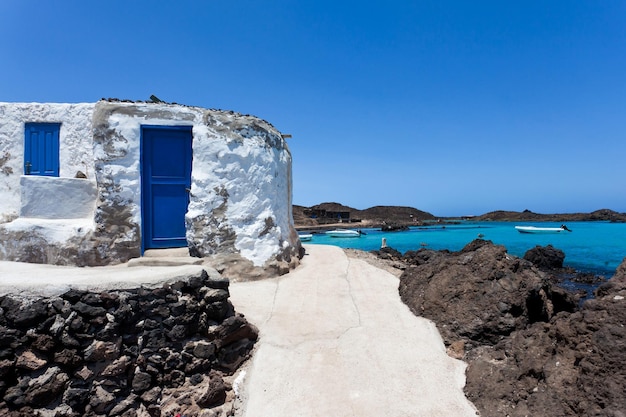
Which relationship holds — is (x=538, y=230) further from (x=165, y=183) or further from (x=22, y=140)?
(x=22, y=140)

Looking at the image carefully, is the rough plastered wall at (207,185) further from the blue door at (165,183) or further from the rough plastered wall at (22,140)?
the rough plastered wall at (22,140)

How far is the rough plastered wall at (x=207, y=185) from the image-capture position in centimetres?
815

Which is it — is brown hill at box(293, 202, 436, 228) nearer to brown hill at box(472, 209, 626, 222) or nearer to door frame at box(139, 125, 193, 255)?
brown hill at box(472, 209, 626, 222)

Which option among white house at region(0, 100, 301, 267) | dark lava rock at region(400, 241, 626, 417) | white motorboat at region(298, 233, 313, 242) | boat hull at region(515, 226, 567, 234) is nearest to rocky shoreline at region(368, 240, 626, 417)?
dark lava rock at region(400, 241, 626, 417)

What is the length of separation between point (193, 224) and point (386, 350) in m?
5.11

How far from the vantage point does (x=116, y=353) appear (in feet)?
14.4

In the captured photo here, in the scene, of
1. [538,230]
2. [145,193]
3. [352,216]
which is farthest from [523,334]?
[352,216]

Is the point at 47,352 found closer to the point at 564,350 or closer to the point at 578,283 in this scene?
the point at 564,350

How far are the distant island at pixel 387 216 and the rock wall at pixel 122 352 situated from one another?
44.7 metres

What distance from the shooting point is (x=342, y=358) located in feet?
17.5

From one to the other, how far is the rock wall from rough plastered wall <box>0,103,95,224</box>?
5.70 metres

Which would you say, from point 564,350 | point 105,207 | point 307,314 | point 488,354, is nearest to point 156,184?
point 105,207

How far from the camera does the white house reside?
315 inches

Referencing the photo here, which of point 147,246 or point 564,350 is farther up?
point 147,246
